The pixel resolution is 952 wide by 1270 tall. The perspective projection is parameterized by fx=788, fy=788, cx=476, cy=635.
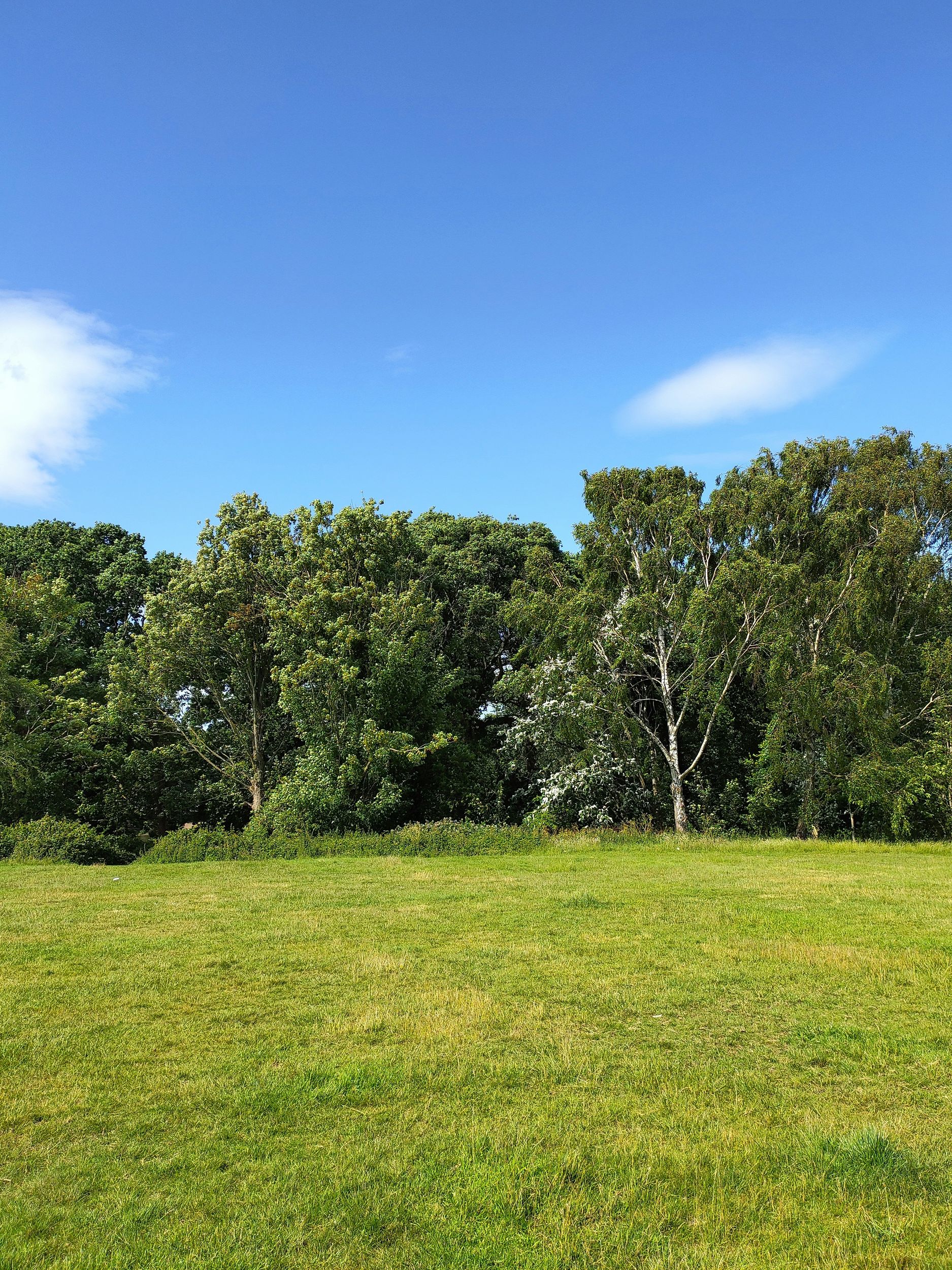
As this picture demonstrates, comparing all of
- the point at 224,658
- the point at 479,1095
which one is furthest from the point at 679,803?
the point at 479,1095

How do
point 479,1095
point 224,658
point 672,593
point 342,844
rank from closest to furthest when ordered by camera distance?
point 479,1095 → point 342,844 → point 672,593 → point 224,658

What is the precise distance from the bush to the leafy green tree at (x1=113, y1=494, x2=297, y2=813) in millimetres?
10339

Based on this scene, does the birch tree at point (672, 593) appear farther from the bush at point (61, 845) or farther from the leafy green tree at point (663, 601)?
the bush at point (61, 845)

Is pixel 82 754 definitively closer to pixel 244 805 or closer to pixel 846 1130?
pixel 244 805

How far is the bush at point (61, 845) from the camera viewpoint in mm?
25125

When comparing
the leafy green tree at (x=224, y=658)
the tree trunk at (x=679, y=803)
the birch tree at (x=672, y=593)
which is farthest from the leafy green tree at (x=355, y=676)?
the tree trunk at (x=679, y=803)

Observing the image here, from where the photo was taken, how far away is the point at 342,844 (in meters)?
28.2

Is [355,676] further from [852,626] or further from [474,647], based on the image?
[852,626]

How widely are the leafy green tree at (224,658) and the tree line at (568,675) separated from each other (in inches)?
5.6

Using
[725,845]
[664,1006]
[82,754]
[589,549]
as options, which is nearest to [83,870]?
[82,754]

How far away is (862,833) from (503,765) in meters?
17.3

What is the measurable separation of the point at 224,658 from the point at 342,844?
1513 cm

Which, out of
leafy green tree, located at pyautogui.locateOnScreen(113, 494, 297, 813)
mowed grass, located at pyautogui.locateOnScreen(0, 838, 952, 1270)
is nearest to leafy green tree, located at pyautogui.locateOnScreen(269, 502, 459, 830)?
leafy green tree, located at pyautogui.locateOnScreen(113, 494, 297, 813)

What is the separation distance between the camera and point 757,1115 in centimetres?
600
